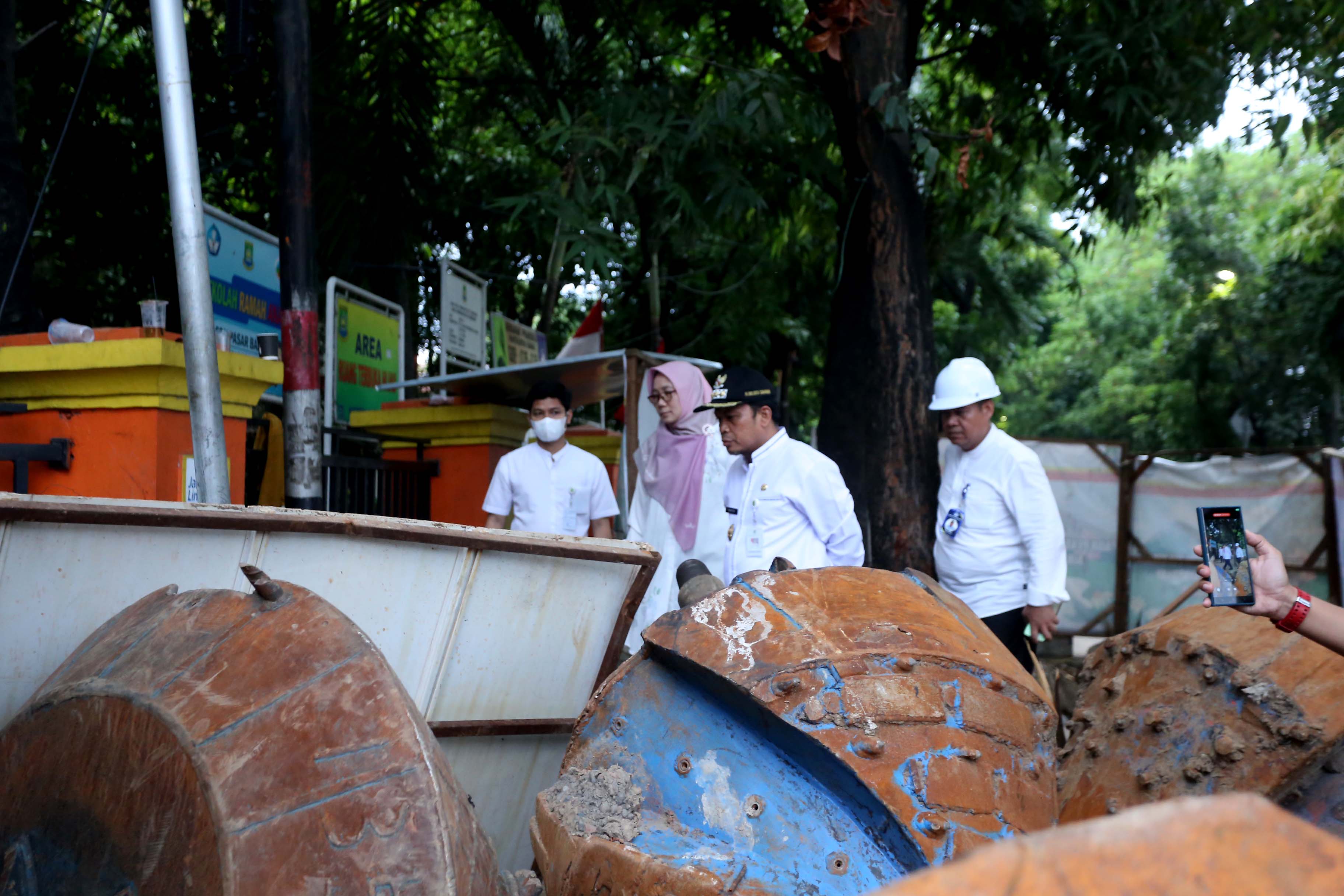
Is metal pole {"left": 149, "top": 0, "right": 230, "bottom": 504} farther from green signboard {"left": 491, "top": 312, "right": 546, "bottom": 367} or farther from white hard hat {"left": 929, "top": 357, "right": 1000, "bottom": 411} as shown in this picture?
green signboard {"left": 491, "top": 312, "right": 546, "bottom": 367}

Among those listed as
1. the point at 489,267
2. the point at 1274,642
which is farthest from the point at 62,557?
the point at 489,267

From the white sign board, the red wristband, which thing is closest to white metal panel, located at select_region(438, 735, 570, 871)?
the red wristband

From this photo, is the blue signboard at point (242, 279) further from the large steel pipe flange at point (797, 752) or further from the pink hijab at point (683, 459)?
the large steel pipe flange at point (797, 752)

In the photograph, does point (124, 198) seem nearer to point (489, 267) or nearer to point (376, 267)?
point (376, 267)

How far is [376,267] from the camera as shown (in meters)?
9.37

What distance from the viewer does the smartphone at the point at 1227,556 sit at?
2324mm

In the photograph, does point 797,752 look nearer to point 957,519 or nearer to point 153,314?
point 957,519

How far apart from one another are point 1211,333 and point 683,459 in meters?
17.2

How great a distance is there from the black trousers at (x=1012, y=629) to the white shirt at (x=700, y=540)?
1.39 meters

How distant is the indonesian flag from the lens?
905 centimetres

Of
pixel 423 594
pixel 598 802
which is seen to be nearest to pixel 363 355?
pixel 423 594

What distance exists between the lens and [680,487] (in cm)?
521

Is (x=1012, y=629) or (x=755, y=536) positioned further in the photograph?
(x=1012, y=629)

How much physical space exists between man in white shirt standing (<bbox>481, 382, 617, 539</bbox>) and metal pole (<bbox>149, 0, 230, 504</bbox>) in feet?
5.81
